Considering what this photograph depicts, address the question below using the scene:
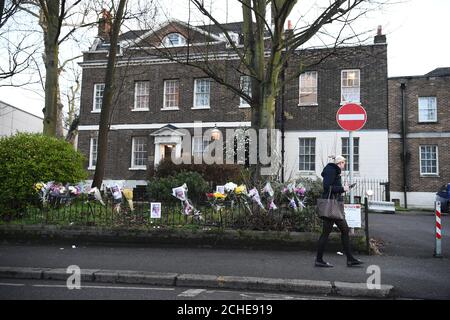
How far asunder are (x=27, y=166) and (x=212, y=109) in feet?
47.5

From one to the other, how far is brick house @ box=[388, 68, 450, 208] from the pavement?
51.6 feet

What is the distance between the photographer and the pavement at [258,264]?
20.3ft

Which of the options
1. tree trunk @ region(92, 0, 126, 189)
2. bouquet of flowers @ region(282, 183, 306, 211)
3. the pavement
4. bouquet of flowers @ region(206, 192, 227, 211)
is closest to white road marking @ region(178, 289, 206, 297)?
the pavement

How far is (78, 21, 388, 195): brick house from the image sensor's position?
73.4ft

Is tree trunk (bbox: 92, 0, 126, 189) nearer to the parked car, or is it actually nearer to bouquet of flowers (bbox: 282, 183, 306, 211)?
bouquet of flowers (bbox: 282, 183, 306, 211)

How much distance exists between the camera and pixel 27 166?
37.5 feet

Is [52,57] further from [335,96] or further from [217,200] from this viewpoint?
[335,96]

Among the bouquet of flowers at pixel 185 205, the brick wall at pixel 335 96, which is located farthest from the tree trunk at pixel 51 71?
the brick wall at pixel 335 96

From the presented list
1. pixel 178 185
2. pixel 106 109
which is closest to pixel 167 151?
pixel 106 109

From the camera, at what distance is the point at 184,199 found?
9.88 metres

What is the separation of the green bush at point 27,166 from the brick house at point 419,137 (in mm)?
19801

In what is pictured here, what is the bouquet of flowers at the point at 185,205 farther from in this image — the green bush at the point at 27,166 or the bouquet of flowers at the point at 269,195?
the green bush at the point at 27,166

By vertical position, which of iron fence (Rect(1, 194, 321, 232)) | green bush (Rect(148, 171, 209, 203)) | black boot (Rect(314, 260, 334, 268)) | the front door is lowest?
black boot (Rect(314, 260, 334, 268))
